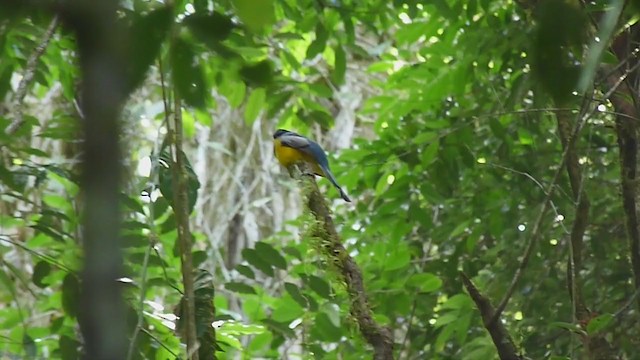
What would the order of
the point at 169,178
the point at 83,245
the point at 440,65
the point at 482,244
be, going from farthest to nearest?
the point at 482,244
the point at 440,65
the point at 169,178
the point at 83,245

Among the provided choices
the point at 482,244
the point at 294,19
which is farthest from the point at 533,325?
the point at 294,19

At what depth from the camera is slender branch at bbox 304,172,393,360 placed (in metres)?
1.92

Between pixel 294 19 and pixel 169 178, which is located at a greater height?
pixel 294 19

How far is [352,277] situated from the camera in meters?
2.11

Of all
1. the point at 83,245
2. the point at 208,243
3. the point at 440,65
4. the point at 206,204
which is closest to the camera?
the point at 83,245

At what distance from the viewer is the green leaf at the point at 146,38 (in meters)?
0.65

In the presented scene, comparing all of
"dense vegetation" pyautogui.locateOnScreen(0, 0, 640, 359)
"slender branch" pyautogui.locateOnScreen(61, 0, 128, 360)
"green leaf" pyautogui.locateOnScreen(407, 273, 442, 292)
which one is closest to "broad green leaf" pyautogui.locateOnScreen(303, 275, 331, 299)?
"dense vegetation" pyautogui.locateOnScreen(0, 0, 640, 359)

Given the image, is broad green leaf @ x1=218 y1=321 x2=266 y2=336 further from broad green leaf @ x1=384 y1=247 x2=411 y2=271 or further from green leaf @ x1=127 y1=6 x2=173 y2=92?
green leaf @ x1=127 y1=6 x2=173 y2=92

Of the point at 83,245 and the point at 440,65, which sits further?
the point at 440,65

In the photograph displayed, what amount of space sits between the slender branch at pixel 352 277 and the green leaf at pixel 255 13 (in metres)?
1.37

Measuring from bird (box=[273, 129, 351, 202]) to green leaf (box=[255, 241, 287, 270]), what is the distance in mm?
665

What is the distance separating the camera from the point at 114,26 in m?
0.46

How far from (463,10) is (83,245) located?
2263mm

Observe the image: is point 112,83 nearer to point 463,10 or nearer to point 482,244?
point 463,10
